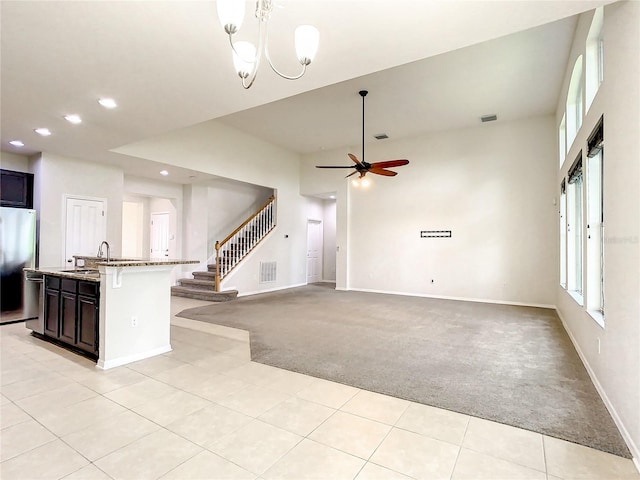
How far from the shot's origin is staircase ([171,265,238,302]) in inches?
292

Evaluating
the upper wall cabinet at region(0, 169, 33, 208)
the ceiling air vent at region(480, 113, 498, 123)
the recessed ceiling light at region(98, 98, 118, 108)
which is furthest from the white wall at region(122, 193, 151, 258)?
the ceiling air vent at region(480, 113, 498, 123)

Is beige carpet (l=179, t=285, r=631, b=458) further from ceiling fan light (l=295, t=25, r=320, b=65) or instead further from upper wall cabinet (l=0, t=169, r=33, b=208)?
upper wall cabinet (l=0, t=169, r=33, b=208)

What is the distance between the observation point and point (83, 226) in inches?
248

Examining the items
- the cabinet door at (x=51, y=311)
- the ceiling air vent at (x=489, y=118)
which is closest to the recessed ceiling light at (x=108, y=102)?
the cabinet door at (x=51, y=311)

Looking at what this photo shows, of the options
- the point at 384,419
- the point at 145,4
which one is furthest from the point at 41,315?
the point at 384,419

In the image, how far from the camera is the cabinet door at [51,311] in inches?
160

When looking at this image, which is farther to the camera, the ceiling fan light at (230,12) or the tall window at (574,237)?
the tall window at (574,237)

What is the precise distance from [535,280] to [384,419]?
585 centimetres

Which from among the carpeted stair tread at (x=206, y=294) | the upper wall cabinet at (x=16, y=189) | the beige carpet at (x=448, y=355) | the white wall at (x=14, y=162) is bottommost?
the beige carpet at (x=448, y=355)

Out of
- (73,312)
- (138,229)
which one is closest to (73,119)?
(73,312)

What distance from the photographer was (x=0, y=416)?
2434 millimetres

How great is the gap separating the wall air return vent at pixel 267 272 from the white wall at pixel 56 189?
3885mm

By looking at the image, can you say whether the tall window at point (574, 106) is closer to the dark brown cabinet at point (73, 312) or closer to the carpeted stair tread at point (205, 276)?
the dark brown cabinet at point (73, 312)

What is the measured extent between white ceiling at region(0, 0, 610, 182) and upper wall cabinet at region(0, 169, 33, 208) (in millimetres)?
664
